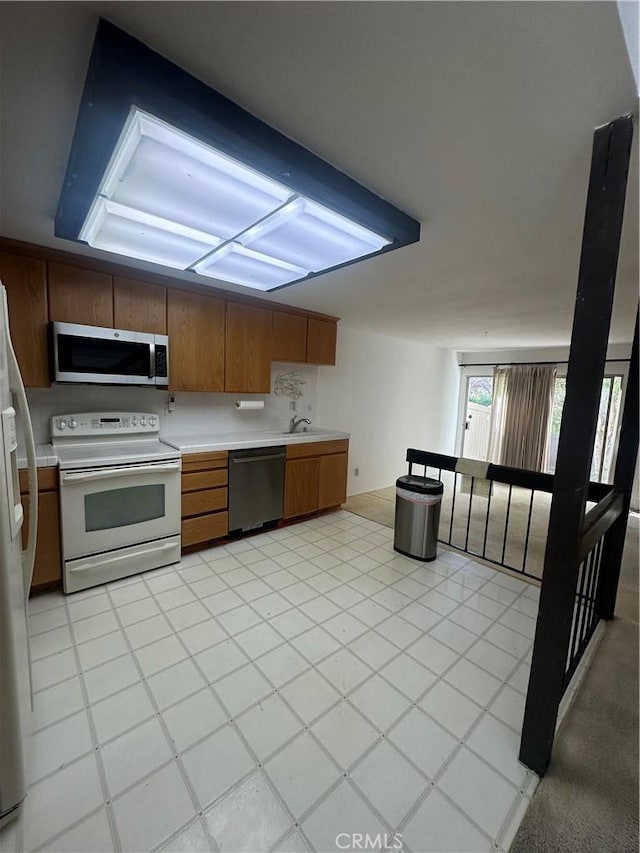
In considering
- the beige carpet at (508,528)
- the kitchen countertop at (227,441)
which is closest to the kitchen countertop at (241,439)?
the kitchen countertop at (227,441)

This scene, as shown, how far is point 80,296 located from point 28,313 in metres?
0.33

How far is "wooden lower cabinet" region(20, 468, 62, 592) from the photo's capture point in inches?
86.7

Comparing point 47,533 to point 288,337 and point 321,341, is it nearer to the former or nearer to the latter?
point 288,337

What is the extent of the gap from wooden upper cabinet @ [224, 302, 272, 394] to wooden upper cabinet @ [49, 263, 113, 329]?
38.6 inches

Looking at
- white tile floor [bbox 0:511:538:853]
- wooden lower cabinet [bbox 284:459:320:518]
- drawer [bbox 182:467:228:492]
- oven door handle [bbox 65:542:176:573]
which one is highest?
drawer [bbox 182:467:228:492]

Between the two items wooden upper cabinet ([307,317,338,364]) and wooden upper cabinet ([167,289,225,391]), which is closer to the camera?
wooden upper cabinet ([167,289,225,391])

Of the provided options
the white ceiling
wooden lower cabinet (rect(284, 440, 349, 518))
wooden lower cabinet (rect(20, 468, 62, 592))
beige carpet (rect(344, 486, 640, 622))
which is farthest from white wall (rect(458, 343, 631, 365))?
wooden lower cabinet (rect(20, 468, 62, 592))

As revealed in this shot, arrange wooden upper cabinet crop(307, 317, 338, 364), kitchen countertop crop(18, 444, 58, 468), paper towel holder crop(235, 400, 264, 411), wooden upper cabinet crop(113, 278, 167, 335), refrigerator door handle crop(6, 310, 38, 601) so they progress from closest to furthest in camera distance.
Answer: refrigerator door handle crop(6, 310, 38, 601), kitchen countertop crop(18, 444, 58, 468), wooden upper cabinet crop(113, 278, 167, 335), paper towel holder crop(235, 400, 264, 411), wooden upper cabinet crop(307, 317, 338, 364)

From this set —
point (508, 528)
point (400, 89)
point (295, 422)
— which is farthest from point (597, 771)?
point (295, 422)

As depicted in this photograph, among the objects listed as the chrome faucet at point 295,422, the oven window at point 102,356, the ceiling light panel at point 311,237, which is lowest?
the chrome faucet at point 295,422

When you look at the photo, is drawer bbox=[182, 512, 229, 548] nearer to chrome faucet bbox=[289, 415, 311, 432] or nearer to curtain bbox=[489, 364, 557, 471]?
chrome faucet bbox=[289, 415, 311, 432]

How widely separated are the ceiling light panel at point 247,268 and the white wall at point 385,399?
6.66 ft

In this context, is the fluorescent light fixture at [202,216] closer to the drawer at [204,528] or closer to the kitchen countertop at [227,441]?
the kitchen countertop at [227,441]

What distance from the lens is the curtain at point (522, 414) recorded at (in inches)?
217
